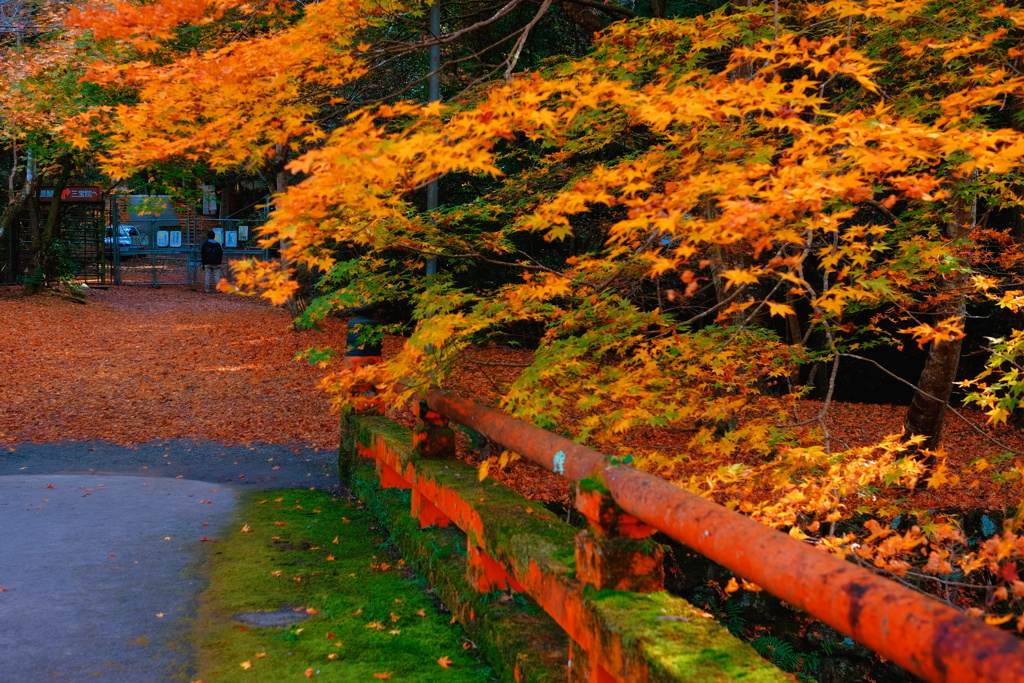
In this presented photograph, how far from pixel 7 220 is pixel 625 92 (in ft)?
68.6

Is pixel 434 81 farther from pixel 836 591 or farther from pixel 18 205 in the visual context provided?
pixel 18 205

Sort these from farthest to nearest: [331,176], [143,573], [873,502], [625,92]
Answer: [873,502]
[143,573]
[625,92]
[331,176]

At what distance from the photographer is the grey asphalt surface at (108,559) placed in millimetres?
3686

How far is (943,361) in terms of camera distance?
8.89m

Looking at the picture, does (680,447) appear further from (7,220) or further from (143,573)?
(7,220)

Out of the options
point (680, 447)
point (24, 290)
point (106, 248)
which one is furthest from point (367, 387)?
point (106, 248)

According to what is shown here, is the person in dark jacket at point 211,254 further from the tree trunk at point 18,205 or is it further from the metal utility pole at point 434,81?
the metal utility pole at point 434,81

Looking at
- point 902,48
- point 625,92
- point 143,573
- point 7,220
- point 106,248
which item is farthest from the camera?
point 106,248

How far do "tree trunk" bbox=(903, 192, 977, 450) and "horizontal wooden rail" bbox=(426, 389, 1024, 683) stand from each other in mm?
5376

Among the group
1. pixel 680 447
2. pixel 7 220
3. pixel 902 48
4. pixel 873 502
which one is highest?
pixel 902 48

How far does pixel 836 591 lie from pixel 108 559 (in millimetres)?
4491

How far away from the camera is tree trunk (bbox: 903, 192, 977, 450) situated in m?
7.89

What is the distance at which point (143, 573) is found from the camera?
4754 mm

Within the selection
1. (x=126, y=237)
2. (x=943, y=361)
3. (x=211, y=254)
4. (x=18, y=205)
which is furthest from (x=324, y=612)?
(x=126, y=237)
